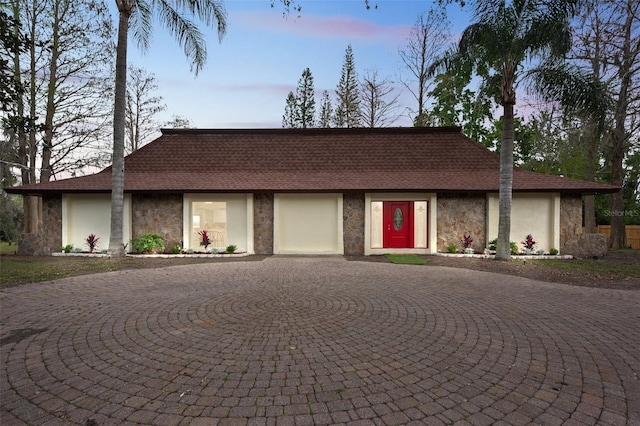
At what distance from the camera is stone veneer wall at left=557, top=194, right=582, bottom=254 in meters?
12.9

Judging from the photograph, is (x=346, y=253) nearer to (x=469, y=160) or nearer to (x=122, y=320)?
(x=469, y=160)

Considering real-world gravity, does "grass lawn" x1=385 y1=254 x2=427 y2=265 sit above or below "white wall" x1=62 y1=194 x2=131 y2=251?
below

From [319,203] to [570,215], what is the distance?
1071 cm

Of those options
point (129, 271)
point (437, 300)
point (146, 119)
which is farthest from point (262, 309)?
point (146, 119)

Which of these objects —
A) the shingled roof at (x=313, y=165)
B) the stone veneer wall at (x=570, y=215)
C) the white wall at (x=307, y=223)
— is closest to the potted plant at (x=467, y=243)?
the shingled roof at (x=313, y=165)

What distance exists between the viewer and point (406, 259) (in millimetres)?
11750

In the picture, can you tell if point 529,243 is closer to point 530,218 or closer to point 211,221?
point 530,218

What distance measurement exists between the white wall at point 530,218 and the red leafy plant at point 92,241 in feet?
55.9

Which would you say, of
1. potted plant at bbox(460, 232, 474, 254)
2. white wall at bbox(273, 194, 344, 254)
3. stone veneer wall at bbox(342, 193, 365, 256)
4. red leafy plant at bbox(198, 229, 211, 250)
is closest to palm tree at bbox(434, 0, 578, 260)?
potted plant at bbox(460, 232, 474, 254)

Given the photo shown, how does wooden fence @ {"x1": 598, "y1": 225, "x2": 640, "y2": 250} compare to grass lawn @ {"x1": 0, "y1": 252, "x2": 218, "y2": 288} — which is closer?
grass lawn @ {"x1": 0, "y1": 252, "x2": 218, "y2": 288}

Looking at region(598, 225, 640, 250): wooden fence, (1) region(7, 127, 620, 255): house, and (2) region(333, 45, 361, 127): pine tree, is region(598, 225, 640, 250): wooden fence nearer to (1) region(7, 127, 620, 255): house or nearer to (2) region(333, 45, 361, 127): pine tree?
(1) region(7, 127, 620, 255): house

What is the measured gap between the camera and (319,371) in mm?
3217

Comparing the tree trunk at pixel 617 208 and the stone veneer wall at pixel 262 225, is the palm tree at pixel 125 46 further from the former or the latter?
the tree trunk at pixel 617 208

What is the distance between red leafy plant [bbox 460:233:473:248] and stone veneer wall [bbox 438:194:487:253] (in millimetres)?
125
